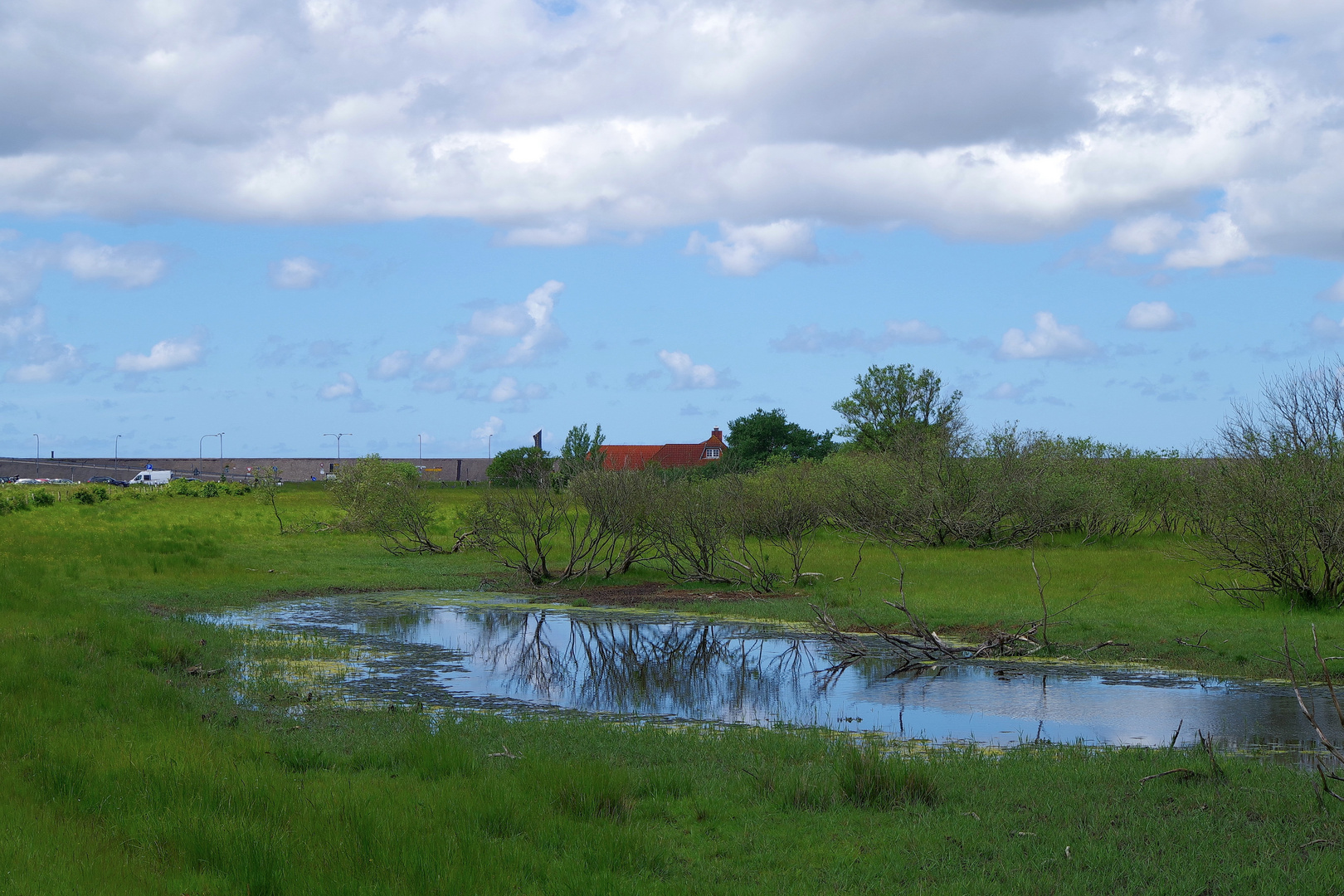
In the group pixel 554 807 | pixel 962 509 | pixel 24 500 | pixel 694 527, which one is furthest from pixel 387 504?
pixel 554 807

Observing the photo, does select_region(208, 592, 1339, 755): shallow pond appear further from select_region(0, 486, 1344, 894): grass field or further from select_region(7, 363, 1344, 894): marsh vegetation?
select_region(0, 486, 1344, 894): grass field

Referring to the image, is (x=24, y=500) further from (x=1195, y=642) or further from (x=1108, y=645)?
(x=1195, y=642)

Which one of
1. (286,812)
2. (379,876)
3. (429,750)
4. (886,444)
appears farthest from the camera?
(886,444)

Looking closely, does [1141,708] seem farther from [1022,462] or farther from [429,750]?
[1022,462]

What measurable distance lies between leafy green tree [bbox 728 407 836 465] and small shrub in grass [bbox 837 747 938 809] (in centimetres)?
7787

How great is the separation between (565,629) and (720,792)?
44.3 ft

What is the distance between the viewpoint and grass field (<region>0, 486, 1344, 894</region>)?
6.36 m

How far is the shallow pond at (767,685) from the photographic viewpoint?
12180 millimetres

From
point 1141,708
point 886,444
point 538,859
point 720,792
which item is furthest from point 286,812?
point 886,444

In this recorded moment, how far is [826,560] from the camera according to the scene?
3419cm

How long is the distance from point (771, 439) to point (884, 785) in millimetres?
80625

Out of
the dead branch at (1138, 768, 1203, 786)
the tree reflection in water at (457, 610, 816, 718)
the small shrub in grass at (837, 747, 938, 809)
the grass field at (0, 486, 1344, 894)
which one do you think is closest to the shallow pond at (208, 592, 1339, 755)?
the tree reflection in water at (457, 610, 816, 718)

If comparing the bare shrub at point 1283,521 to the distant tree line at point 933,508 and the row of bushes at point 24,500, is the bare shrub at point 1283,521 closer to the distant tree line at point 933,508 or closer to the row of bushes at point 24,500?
the distant tree line at point 933,508

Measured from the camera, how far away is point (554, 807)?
786 centimetres
